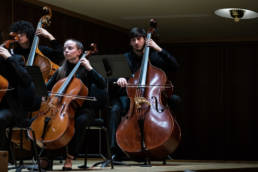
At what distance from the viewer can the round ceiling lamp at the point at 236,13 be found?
570 centimetres

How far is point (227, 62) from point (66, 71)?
175 inches

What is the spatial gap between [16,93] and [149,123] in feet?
3.49

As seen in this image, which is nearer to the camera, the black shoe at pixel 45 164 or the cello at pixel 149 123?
the black shoe at pixel 45 164

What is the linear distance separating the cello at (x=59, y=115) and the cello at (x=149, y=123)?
1.47 ft

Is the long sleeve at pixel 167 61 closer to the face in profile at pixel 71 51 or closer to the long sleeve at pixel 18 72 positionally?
the face in profile at pixel 71 51

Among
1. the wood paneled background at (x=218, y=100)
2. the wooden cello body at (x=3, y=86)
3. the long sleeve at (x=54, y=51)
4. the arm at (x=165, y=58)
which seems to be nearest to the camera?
the wooden cello body at (x=3, y=86)

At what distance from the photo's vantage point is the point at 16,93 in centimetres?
294

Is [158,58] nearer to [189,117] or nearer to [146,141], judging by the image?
[146,141]

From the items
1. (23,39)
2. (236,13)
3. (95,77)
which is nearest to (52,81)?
Answer: (95,77)

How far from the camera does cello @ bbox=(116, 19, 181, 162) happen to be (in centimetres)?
358

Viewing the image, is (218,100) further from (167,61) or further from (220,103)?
(167,61)

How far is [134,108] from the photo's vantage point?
3.68 m

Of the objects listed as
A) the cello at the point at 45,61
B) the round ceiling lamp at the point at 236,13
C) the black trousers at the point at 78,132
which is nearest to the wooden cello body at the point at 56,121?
the black trousers at the point at 78,132

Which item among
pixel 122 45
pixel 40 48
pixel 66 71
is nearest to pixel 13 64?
pixel 66 71
